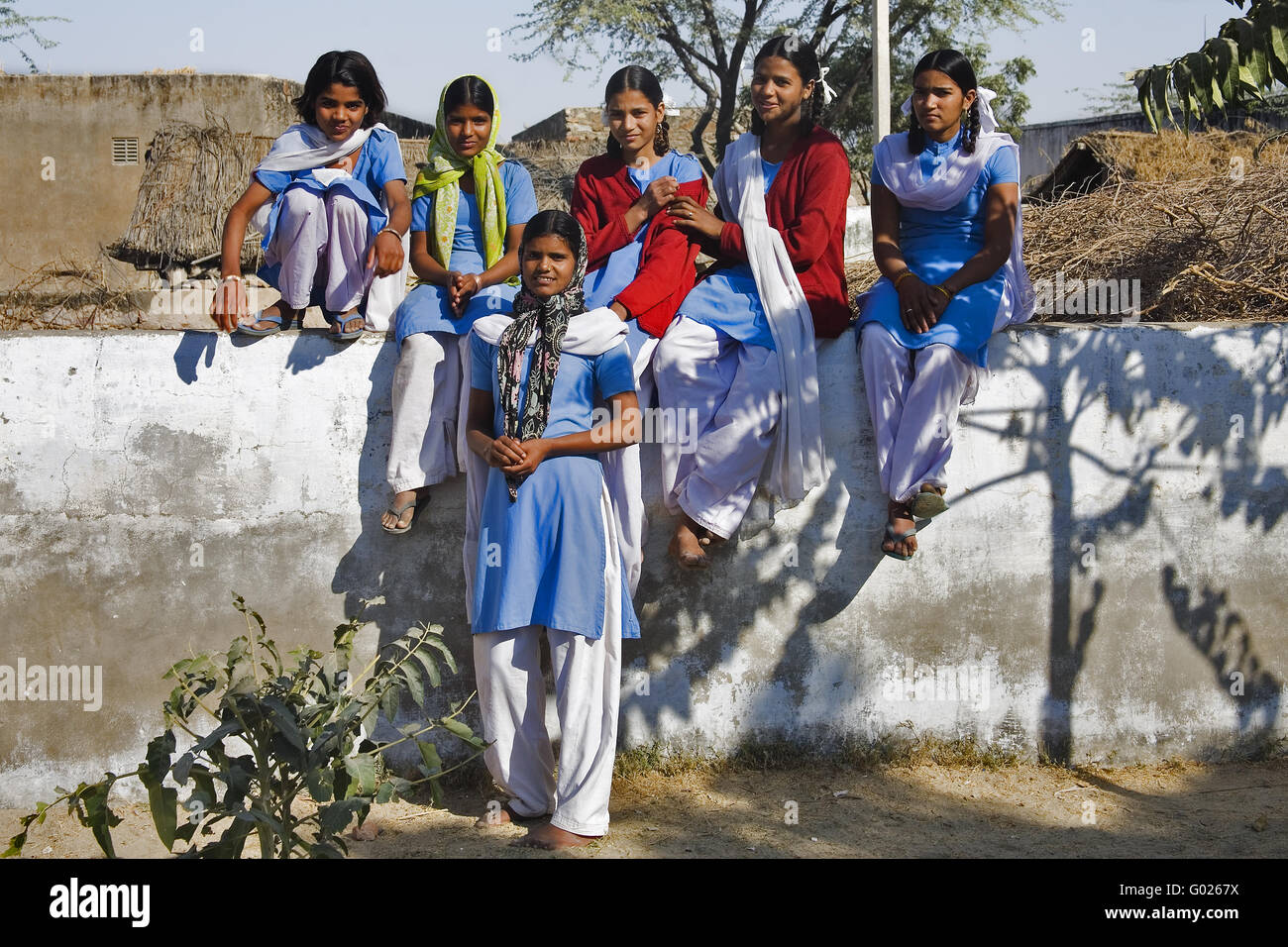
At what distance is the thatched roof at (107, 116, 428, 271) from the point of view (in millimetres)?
11203

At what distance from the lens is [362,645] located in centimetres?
449

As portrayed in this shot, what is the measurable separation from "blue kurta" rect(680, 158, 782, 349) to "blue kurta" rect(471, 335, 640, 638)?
1.44ft

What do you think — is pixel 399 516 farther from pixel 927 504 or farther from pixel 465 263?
pixel 927 504

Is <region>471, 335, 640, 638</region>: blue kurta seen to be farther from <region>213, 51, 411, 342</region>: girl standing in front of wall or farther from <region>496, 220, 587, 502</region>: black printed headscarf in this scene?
<region>213, 51, 411, 342</region>: girl standing in front of wall

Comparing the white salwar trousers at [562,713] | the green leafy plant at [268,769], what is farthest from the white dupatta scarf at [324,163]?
the green leafy plant at [268,769]

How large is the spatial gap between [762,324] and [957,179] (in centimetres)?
86

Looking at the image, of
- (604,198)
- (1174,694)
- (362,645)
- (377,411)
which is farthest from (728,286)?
(1174,694)

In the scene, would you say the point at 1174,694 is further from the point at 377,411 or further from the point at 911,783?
the point at 377,411

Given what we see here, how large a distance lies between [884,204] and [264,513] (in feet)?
8.30

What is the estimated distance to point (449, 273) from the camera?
439 centimetres

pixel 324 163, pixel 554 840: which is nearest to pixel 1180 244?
pixel 324 163

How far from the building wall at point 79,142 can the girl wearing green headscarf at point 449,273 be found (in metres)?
11.3

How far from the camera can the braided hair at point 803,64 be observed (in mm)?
4375

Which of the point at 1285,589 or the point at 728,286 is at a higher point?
the point at 728,286
